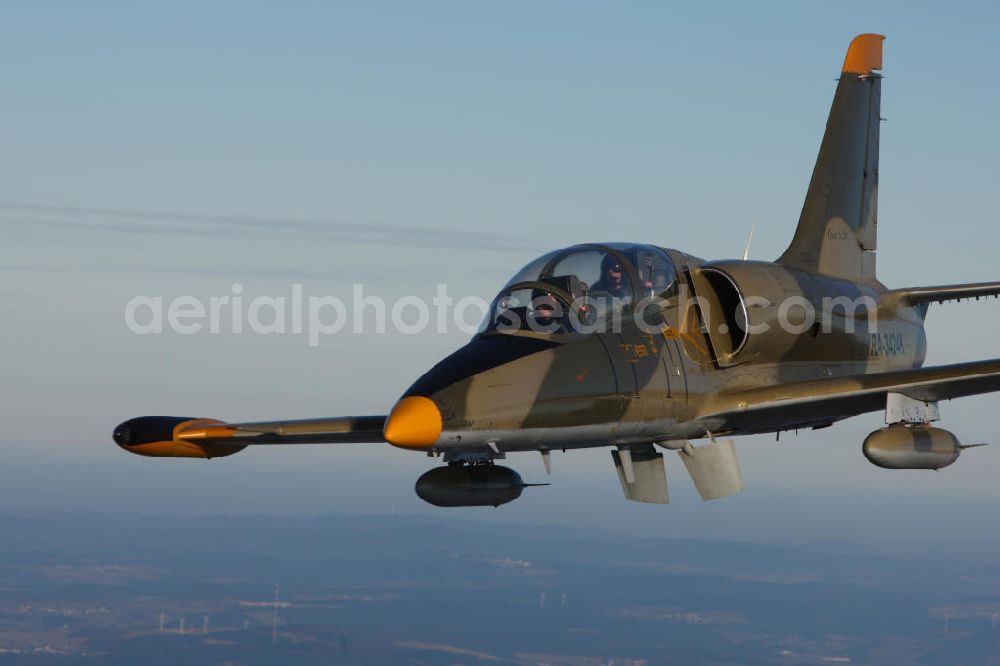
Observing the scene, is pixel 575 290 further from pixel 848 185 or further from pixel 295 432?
pixel 848 185

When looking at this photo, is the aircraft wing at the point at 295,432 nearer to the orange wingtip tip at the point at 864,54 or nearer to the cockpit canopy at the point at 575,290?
the cockpit canopy at the point at 575,290

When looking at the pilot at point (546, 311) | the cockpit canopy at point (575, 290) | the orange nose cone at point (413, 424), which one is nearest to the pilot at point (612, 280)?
the cockpit canopy at point (575, 290)

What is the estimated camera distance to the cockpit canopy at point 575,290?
17.4 m

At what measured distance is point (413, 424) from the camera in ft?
48.2

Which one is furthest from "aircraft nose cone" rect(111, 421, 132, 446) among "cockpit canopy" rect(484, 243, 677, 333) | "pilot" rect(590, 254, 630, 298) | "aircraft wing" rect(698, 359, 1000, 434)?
"aircraft wing" rect(698, 359, 1000, 434)

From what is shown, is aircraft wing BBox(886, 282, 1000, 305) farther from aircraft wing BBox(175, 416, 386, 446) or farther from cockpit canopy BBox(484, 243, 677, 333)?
aircraft wing BBox(175, 416, 386, 446)

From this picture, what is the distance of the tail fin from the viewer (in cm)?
2506

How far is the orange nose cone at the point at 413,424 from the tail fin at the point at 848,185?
1195 centimetres

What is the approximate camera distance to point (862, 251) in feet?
85.3

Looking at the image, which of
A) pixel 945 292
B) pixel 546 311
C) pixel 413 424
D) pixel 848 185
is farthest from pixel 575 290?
pixel 848 185

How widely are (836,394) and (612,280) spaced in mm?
3722

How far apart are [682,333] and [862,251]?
8.60 metres

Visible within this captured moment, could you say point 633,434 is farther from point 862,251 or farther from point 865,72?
point 865,72

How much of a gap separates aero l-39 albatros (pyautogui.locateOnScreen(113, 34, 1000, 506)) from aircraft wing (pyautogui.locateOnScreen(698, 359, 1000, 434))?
3 centimetres
